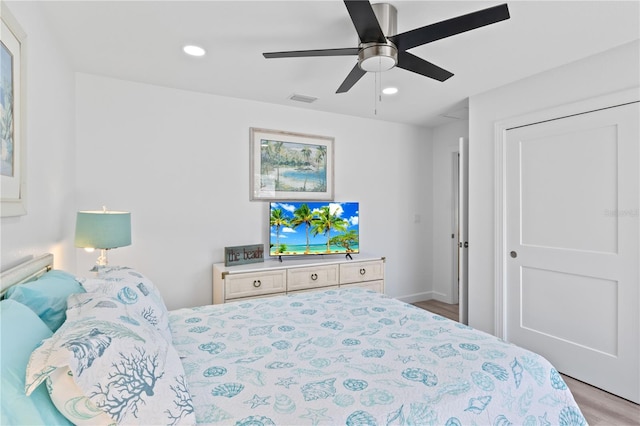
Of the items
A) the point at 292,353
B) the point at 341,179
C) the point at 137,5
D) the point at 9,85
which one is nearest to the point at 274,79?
the point at 137,5

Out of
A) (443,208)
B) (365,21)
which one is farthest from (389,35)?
(443,208)

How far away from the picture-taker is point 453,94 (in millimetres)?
3418

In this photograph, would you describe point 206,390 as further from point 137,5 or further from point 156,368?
point 137,5

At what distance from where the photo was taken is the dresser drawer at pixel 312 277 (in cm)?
342

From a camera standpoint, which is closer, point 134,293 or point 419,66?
point 134,293

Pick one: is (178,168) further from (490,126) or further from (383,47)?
(490,126)

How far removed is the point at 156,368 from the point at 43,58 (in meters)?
2.05

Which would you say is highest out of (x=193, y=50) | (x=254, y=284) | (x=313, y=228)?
(x=193, y=50)

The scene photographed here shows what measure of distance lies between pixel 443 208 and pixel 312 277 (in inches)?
94.3

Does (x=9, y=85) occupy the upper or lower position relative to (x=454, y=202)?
upper

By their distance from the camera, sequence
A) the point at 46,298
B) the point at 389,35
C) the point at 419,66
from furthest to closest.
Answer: the point at 419,66
the point at 389,35
the point at 46,298

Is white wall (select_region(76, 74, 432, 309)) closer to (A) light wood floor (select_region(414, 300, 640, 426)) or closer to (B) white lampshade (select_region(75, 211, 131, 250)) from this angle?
(B) white lampshade (select_region(75, 211, 131, 250))

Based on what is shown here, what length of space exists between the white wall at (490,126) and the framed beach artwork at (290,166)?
1631 millimetres

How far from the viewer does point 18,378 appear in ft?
2.86
